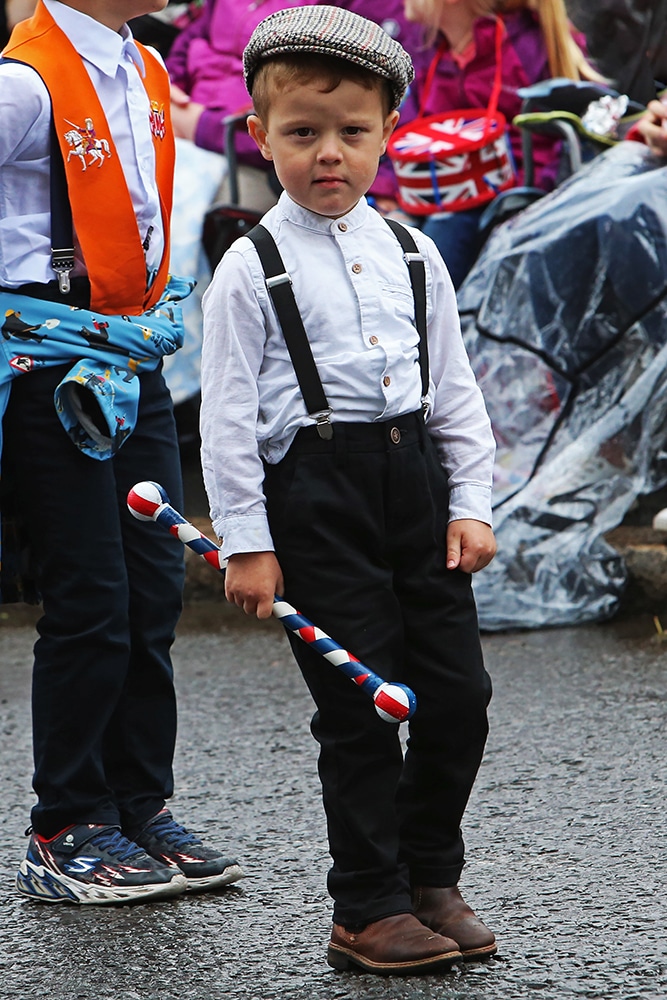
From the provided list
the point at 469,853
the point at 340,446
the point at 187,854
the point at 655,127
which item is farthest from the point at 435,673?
the point at 655,127

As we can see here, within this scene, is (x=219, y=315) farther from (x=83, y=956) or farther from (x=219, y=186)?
(x=219, y=186)

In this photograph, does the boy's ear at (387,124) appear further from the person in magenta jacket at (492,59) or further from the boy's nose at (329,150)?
the person in magenta jacket at (492,59)

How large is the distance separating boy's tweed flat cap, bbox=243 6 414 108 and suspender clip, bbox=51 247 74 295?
531 millimetres

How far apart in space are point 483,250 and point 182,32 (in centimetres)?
187

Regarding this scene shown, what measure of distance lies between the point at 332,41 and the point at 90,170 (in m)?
0.64

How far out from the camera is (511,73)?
5363 mm

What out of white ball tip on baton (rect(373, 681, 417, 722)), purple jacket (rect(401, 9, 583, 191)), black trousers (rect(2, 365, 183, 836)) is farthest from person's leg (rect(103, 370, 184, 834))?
purple jacket (rect(401, 9, 583, 191))

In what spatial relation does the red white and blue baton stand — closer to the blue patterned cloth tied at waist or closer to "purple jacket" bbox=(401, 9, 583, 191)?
the blue patterned cloth tied at waist

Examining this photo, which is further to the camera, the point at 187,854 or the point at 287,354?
the point at 187,854

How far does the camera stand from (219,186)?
5664 mm

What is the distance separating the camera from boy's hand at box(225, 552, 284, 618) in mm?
2225

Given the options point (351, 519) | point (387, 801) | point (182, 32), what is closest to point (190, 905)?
point (387, 801)

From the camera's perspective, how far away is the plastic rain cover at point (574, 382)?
4.47m

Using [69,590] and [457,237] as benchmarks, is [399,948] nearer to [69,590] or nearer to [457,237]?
[69,590]
